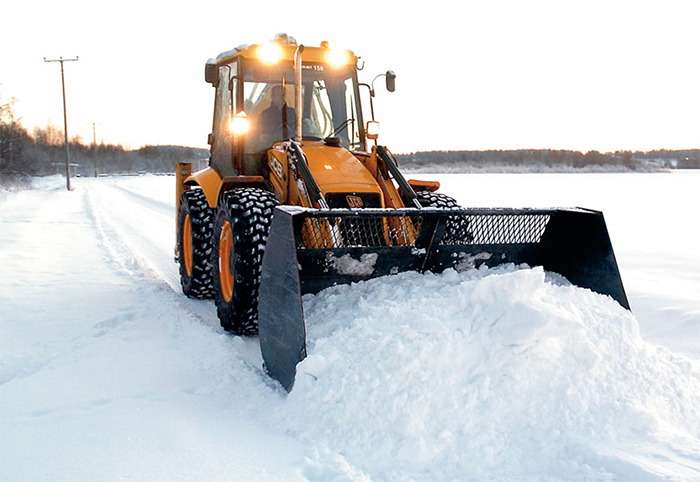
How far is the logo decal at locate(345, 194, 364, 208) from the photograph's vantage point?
4.35 meters

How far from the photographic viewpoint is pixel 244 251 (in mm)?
3953

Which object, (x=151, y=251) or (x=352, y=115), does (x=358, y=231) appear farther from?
(x=151, y=251)

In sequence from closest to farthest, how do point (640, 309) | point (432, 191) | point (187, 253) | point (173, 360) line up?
point (173, 360)
point (640, 309)
point (432, 191)
point (187, 253)

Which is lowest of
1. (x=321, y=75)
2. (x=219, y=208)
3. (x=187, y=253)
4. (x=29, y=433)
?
(x=29, y=433)

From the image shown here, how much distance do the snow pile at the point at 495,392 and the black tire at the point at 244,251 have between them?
0.87 m

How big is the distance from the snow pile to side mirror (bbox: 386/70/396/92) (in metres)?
2.72

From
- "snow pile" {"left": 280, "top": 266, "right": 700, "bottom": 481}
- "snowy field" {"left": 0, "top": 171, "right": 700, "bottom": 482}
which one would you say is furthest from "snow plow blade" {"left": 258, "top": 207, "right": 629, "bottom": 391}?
"snow pile" {"left": 280, "top": 266, "right": 700, "bottom": 481}

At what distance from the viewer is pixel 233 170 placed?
5.16m

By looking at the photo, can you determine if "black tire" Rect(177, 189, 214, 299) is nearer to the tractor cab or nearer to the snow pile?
the tractor cab

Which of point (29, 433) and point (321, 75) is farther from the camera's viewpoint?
point (321, 75)

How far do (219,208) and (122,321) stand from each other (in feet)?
4.11

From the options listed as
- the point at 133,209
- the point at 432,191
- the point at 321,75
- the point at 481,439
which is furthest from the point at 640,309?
the point at 133,209

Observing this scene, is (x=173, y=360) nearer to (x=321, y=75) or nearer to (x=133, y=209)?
(x=321, y=75)

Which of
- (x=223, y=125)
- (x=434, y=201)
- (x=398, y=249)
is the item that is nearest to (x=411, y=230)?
(x=398, y=249)
